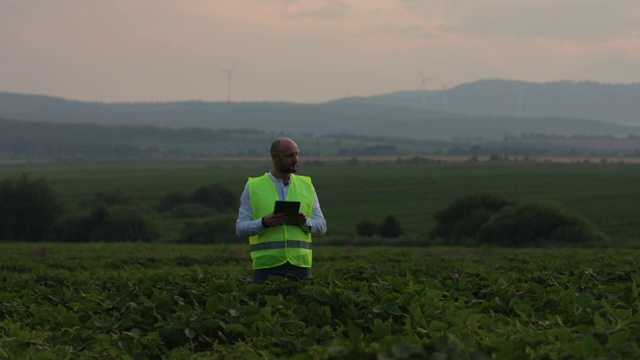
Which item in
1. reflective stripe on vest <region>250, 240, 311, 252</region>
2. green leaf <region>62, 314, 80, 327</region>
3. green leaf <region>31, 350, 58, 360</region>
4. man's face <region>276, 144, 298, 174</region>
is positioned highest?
man's face <region>276, 144, 298, 174</region>

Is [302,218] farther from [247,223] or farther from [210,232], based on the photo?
[210,232]

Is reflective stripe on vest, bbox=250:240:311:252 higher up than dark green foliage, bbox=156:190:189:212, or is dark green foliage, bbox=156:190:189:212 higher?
reflective stripe on vest, bbox=250:240:311:252

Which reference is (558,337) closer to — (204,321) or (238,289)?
(204,321)

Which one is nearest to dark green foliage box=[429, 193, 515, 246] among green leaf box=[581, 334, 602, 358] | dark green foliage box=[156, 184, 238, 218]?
dark green foliage box=[156, 184, 238, 218]

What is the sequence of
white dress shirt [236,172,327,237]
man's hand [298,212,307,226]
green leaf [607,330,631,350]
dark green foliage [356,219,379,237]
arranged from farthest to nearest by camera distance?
1. dark green foliage [356,219,379,237]
2. white dress shirt [236,172,327,237]
3. man's hand [298,212,307,226]
4. green leaf [607,330,631,350]

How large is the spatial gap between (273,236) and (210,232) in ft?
174

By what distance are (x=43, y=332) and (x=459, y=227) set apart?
167 feet

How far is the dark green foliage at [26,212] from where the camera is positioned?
216 feet

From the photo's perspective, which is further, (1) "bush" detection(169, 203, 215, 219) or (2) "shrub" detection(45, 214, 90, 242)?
(1) "bush" detection(169, 203, 215, 219)

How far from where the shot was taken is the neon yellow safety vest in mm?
10844

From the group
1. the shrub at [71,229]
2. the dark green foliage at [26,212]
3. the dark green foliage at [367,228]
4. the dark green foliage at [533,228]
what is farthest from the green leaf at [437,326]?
the dark green foliage at [26,212]

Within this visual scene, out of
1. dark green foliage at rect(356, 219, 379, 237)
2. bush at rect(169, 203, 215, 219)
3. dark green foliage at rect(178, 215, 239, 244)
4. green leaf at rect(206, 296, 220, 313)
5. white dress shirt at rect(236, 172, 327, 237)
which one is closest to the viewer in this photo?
green leaf at rect(206, 296, 220, 313)

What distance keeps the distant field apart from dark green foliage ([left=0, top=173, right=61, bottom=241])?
26.4ft

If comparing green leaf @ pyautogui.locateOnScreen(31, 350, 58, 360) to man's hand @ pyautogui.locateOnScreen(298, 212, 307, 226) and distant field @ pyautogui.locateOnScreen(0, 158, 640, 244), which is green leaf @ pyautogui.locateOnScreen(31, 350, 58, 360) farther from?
distant field @ pyautogui.locateOnScreen(0, 158, 640, 244)
